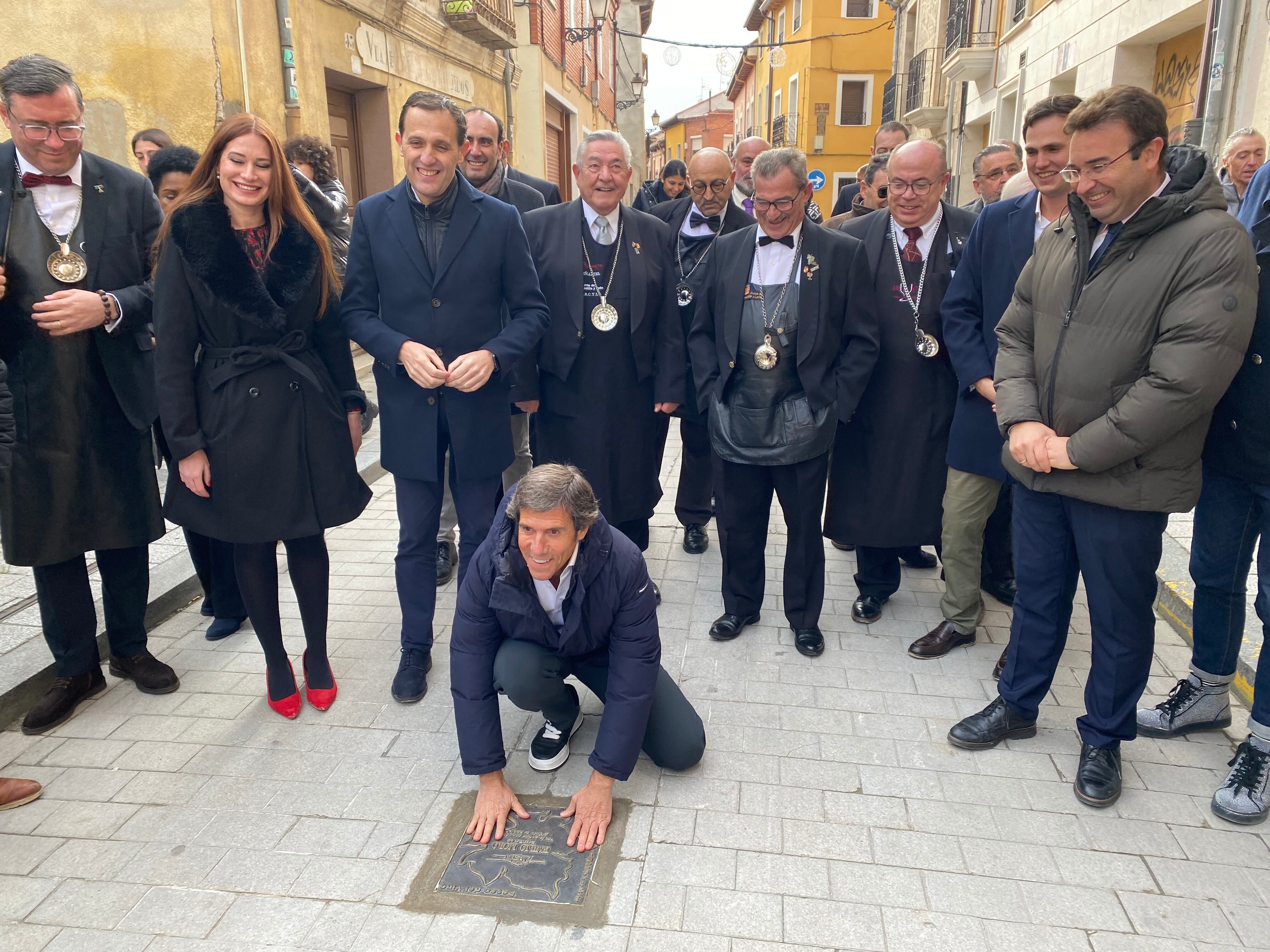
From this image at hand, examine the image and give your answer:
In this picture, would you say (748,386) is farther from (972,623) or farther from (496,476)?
(972,623)

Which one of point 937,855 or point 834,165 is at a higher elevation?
point 834,165

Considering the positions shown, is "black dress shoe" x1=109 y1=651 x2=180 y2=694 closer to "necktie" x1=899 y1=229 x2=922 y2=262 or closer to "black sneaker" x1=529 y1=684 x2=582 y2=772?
"black sneaker" x1=529 y1=684 x2=582 y2=772

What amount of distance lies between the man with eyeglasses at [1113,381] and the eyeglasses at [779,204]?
3.30 ft

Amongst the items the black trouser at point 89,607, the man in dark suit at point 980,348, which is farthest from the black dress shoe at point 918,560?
the black trouser at point 89,607

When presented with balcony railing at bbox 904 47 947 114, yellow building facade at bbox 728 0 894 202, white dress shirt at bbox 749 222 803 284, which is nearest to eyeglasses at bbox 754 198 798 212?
white dress shirt at bbox 749 222 803 284

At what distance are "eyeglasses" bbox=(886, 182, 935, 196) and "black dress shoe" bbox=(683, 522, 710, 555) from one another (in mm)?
2204

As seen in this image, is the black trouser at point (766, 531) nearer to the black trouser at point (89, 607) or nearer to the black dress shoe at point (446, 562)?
the black dress shoe at point (446, 562)

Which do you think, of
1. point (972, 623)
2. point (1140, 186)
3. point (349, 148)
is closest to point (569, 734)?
point (972, 623)

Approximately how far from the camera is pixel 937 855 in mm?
2645

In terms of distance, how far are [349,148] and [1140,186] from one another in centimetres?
923

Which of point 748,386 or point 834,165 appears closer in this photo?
point 748,386

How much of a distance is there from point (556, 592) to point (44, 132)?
234 centimetres

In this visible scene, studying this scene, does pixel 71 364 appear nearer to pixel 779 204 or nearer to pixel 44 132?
pixel 44 132

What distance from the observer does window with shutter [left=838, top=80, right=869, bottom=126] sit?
32.3 metres
